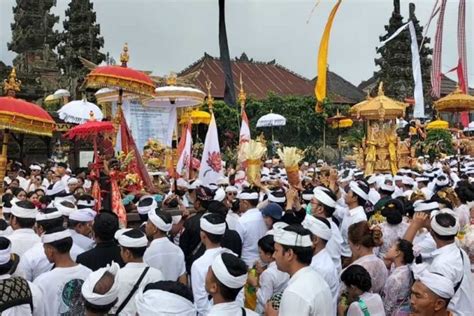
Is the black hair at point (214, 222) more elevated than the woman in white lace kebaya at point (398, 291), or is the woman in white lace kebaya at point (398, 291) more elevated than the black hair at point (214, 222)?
the black hair at point (214, 222)

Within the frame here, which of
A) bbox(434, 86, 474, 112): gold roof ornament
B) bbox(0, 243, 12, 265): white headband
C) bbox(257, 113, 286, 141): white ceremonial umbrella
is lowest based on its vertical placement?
bbox(0, 243, 12, 265): white headband

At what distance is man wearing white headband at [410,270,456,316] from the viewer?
3.28 m

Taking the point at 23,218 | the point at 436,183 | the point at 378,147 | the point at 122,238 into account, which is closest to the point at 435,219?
the point at 122,238

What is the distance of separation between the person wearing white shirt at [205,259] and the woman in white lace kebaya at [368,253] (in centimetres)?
115

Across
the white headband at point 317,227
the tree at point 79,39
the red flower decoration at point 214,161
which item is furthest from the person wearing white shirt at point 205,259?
the tree at point 79,39

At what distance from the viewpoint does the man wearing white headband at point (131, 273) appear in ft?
12.6

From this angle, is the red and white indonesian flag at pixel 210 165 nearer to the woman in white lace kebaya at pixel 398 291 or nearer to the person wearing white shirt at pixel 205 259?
the person wearing white shirt at pixel 205 259

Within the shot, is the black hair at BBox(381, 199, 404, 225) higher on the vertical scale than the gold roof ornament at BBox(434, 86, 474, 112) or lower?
lower

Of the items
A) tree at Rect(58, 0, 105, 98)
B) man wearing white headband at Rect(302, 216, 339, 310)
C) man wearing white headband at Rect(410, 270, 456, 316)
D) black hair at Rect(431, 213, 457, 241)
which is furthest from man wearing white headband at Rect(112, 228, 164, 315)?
tree at Rect(58, 0, 105, 98)

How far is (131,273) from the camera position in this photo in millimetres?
4020

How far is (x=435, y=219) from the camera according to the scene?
15.4 ft

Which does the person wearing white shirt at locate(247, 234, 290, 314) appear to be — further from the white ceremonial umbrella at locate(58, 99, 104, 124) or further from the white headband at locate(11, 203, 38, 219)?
the white ceremonial umbrella at locate(58, 99, 104, 124)

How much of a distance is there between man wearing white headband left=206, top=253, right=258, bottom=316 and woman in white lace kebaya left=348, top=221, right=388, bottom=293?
1.65m

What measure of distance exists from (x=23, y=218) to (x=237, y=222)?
2295 millimetres
